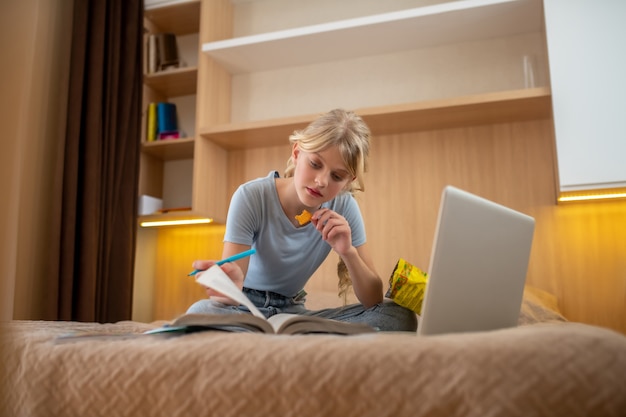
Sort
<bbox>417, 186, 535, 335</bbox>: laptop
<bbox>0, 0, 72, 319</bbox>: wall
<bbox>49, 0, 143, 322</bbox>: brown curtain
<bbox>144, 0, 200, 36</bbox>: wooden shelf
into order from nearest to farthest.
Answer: <bbox>417, 186, 535, 335</bbox>: laptop, <bbox>0, 0, 72, 319</bbox>: wall, <bbox>49, 0, 143, 322</bbox>: brown curtain, <bbox>144, 0, 200, 36</bbox>: wooden shelf

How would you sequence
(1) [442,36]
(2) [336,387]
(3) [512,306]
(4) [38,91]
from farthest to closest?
(1) [442,36], (4) [38,91], (3) [512,306], (2) [336,387]

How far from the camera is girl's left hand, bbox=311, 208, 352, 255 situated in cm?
131

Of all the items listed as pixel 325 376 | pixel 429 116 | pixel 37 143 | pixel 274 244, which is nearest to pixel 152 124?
pixel 37 143

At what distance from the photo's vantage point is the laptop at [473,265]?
0.81 meters

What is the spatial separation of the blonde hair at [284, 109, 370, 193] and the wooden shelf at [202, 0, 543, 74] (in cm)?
111

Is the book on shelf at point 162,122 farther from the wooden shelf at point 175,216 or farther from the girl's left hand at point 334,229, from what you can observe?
the girl's left hand at point 334,229

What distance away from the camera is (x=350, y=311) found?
1.43m

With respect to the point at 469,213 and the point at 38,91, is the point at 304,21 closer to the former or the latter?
the point at 38,91

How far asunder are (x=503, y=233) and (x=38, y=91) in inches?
82.2

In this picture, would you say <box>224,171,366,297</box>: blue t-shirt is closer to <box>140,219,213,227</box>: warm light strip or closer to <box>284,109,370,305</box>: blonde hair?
<box>284,109,370,305</box>: blonde hair

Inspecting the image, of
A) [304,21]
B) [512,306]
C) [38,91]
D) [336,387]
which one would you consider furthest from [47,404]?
[304,21]

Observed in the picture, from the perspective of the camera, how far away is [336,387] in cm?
62

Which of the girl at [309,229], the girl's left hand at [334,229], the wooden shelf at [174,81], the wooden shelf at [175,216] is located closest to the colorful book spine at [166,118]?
the wooden shelf at [174,81]

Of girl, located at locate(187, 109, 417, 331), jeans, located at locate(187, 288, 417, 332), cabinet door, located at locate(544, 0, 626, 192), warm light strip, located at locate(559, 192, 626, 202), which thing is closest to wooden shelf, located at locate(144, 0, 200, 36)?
girl, located at locate(187, 109, 417, 331)
